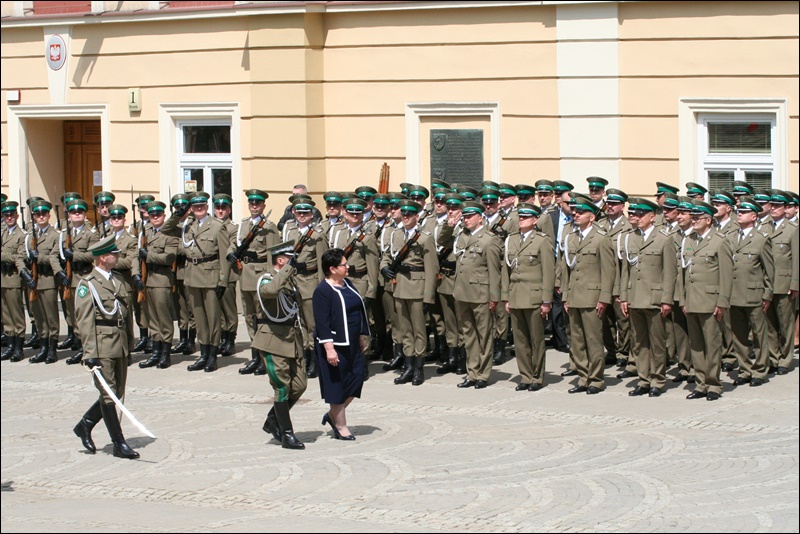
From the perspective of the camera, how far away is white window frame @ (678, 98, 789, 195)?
1776cm

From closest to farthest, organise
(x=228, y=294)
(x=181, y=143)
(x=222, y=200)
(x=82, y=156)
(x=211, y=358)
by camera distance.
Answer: (x=211, y=358)
(x=222, y=200)
(x=228, y=294)
(x=181, y=143)
(x=82, y=156)

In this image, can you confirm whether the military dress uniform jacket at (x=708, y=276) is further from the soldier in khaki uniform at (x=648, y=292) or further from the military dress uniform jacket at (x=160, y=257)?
the military dress uniform jacket at (x=160, y=257)

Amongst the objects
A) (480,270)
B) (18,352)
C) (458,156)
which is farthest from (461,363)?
(18,352)

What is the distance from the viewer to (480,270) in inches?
573

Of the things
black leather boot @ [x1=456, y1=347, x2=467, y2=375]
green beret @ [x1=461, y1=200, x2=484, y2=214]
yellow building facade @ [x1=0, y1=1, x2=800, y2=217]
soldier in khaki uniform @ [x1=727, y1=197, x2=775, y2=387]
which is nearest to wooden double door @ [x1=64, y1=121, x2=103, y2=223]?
yellow building facade @ [x1=0, y1=1, x2=800, y2=217]

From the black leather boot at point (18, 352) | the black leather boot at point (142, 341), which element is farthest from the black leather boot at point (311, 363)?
the black leather boot at point (18, 352)

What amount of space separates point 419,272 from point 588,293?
6.18 feet

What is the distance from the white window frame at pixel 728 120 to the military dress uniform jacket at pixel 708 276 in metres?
4.44

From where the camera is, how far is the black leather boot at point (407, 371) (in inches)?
586

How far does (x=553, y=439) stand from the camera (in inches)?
469

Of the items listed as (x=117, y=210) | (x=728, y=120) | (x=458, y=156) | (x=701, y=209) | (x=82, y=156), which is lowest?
(x=701, y=209)

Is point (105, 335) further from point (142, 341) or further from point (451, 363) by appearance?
point (142, 341)

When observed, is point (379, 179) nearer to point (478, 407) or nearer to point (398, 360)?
point (398, 360)

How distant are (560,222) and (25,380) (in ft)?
20.3
